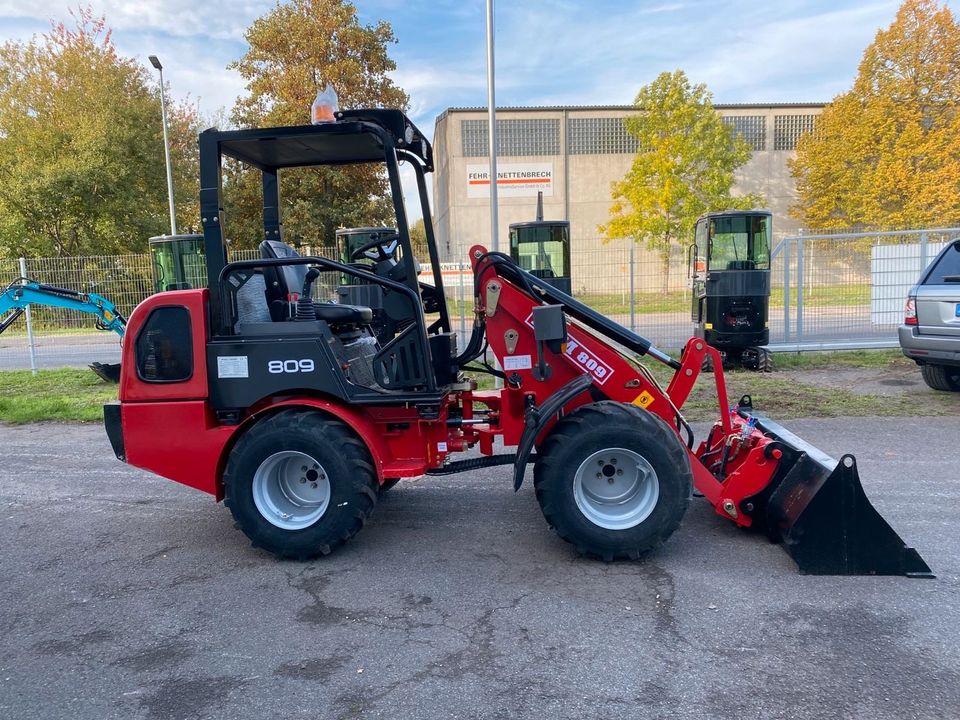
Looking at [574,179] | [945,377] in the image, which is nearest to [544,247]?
[945,377]

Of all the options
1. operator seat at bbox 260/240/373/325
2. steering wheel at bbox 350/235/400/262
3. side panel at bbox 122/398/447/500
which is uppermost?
steering wheel at bbox 350/235/400/262

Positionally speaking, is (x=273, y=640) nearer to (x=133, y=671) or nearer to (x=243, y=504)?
(x=133, y=671)

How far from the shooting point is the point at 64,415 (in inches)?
360

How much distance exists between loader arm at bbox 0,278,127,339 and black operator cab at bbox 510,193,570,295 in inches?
266

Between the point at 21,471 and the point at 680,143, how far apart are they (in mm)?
28747

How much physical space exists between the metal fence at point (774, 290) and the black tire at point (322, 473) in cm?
696

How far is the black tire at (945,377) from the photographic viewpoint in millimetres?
8812

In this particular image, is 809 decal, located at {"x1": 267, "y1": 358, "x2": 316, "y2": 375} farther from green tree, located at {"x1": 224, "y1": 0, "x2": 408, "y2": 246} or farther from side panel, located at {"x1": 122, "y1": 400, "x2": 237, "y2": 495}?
→ green tree, located at {"x1": 224, "y1": 0, "x2": 408, "y2": 246}

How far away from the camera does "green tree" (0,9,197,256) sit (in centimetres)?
2544

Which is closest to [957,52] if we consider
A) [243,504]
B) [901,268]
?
[901,268]

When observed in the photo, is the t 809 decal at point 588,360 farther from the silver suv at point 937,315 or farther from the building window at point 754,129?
the building window at point 754,129

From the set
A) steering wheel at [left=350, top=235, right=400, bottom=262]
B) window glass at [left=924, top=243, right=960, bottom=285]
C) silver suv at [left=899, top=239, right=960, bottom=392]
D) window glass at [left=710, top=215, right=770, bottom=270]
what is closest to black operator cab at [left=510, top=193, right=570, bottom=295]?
window glass at [left=710, top=215, right=770, bottom=270]

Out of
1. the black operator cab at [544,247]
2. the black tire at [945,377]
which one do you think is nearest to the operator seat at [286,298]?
the black tire at [945,377]

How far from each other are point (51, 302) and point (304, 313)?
8857 mm
